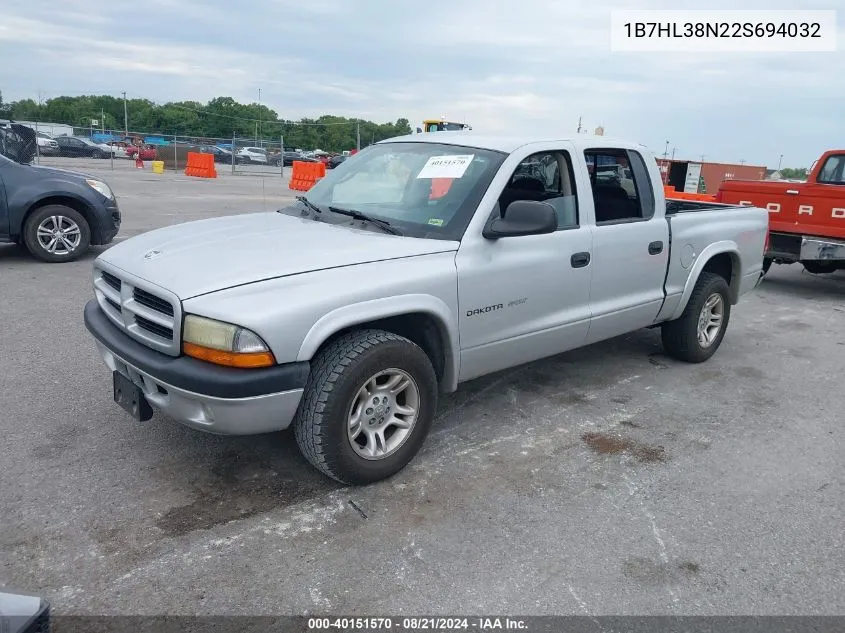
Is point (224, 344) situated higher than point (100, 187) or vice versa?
point (100, 187)

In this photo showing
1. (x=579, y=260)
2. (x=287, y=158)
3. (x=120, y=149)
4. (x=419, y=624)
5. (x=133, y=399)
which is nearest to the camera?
(x=419, y=624)

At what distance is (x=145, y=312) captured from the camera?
3205 millimetres

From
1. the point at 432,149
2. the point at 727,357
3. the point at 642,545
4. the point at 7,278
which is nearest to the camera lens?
the point at 642,545

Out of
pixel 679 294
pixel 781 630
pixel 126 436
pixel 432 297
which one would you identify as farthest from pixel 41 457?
pixel 679 294

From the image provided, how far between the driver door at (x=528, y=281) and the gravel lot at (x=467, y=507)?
54 cm

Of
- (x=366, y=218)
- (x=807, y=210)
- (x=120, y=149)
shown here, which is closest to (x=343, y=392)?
(x=366, y=218)

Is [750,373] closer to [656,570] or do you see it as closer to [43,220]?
[656,570]

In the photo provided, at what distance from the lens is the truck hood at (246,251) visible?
313cm

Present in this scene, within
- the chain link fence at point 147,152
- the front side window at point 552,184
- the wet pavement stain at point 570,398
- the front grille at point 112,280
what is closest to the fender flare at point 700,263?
the wet pavement stain at point 570,398

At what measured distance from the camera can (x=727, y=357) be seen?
5.97 meters

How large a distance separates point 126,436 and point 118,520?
0.88 meters

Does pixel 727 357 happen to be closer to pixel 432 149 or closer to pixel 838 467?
pixel 838 467

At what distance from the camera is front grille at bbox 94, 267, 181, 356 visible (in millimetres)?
3033

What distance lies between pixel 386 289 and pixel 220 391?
88 cm
